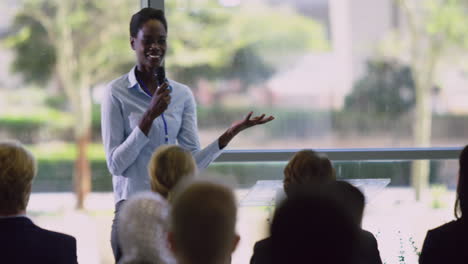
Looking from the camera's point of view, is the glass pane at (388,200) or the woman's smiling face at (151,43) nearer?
the woman's smiling face at (151,43)

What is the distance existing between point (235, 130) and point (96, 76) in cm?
177

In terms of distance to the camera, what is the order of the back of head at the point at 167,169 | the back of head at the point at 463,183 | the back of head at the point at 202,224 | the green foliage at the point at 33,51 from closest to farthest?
the back of head at the point at 202,224, the back of head at the point at 463,183, the back of head at the point at 167,169, the green foliage at the point at 33,51

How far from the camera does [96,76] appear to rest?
509 cm

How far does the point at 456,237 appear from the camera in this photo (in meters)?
2.71

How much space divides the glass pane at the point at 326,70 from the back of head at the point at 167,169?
216cm

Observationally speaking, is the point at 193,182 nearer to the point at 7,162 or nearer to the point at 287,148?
the point at 7,162

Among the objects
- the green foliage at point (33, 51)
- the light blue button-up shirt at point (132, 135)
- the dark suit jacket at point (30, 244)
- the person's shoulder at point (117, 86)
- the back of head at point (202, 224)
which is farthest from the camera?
the green foliage at point (33, 51)

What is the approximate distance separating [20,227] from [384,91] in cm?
320

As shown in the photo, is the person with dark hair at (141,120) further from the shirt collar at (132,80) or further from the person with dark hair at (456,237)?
the person with dark hair at (456,237)

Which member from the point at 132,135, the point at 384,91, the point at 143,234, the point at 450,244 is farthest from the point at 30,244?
the point at 384,91

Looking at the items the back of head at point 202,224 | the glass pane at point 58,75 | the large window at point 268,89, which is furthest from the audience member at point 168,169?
the glass pane at point 58,75

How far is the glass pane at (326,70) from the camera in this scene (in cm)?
512

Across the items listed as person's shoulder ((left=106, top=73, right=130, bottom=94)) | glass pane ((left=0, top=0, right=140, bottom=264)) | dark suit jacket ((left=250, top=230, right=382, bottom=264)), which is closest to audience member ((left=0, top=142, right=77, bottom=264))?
dark suit jacket ((left=250, top=230, right=382, bottom=264))

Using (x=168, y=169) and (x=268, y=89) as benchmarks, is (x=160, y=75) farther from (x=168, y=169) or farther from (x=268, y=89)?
(x=268, y=89)
